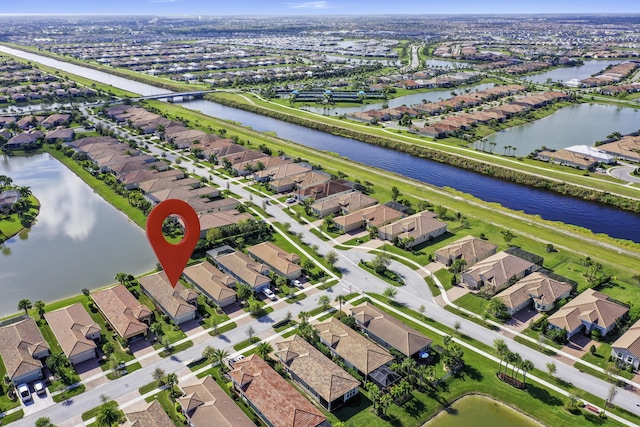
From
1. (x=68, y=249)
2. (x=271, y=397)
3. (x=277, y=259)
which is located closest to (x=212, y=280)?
(x=277, y=259)

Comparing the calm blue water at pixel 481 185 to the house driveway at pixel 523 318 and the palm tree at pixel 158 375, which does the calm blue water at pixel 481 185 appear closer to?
the house driveway at pixel 523 318

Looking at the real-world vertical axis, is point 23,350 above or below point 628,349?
above

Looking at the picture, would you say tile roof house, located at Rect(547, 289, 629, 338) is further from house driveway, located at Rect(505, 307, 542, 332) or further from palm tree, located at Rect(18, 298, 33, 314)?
palm tree, located at Rect(18, 298, 33, 314)

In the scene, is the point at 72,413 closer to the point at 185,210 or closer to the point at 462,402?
the point at 185,210

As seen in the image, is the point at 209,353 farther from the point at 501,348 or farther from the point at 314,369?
the point at 501,348

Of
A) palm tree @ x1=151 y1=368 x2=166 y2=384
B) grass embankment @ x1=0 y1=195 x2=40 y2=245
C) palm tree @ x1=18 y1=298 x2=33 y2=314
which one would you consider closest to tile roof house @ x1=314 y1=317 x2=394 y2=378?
palm tree @ x1=151 y1=368 x2=166 y2=384

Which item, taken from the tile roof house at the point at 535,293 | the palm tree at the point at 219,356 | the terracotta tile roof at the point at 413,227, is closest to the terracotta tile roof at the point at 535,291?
the tile roof house at the point at 535,293

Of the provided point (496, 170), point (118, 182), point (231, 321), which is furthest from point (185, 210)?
point (496, 170)
